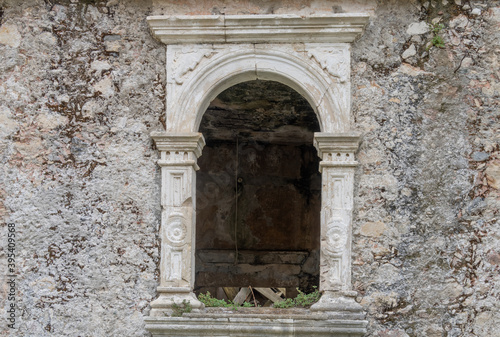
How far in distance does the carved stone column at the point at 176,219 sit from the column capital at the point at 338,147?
95cm

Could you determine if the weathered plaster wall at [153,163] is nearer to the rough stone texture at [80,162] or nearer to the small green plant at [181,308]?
the rough stone texture at [80,162]

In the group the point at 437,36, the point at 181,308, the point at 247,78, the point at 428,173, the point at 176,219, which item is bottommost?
the point at 181,308

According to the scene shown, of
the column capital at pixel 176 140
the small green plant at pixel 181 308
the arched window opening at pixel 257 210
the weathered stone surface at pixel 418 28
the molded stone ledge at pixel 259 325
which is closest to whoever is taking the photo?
the molded stone ledge at pixel 259 325

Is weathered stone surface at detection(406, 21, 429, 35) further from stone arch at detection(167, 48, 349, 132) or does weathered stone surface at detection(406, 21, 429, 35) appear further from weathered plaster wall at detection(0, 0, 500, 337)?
stone arch at detection(167, 48, 349, 132)

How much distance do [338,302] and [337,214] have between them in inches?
25.7

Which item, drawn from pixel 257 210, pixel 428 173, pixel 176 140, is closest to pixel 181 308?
pixel 176 140

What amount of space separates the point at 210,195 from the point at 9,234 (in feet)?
12.7

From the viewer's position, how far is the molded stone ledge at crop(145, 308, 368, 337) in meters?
4.38

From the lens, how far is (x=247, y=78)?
4.87 m

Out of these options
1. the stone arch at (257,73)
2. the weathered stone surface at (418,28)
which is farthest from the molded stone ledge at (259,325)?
the weathered stone surface at (418,28)

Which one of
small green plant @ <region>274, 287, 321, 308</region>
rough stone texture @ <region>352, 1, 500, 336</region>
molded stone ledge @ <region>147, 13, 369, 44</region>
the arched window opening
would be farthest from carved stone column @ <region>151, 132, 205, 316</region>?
the arched window opening

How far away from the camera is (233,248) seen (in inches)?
325

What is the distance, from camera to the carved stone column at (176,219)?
4.55 m

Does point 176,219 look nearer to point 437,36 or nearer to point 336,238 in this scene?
point 336,238
